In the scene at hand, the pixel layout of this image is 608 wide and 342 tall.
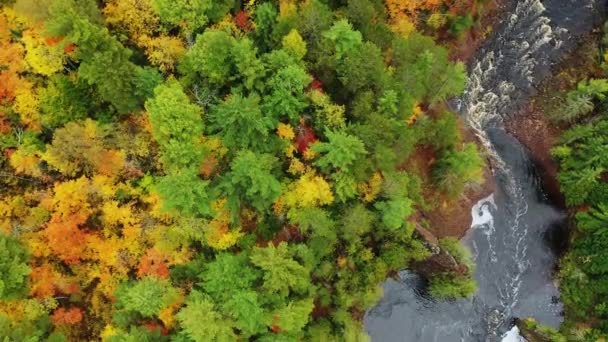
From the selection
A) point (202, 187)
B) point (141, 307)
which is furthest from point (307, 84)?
point (141, 307)

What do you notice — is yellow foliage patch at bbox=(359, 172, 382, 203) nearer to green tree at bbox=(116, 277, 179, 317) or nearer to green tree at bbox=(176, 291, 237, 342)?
green tree at bbox=(176, 291, 237, 342)

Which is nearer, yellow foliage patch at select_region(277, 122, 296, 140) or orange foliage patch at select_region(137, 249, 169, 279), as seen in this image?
orange foliage patch at select_region(137, 249, 169, 279)

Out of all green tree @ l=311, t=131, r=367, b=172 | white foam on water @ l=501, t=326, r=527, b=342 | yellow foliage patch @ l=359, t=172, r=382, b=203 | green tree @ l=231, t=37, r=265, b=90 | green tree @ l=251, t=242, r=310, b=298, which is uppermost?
green tree @ l=231, t=37, r=265, b=90

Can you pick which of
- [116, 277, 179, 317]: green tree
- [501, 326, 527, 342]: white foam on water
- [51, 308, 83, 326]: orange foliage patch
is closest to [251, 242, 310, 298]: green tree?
[116, 277, 179, 317]: green tree

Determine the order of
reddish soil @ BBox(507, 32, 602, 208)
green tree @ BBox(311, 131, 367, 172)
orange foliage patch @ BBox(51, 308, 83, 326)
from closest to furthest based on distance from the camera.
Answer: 1. green tree @ BBox(311, 131, 367, 172)
2. orange foliage patch @ BBox(51, 308, 83, 326)
3. reddish soil @ BBox(507, 32, 602, 208)

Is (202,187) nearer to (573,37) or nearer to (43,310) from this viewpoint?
(43,310)

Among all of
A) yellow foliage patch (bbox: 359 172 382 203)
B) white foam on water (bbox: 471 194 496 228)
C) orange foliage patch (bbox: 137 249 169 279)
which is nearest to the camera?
orange foliage patch (bbox: 137 249 169 279)

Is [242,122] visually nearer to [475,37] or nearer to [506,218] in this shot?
[475,37]
